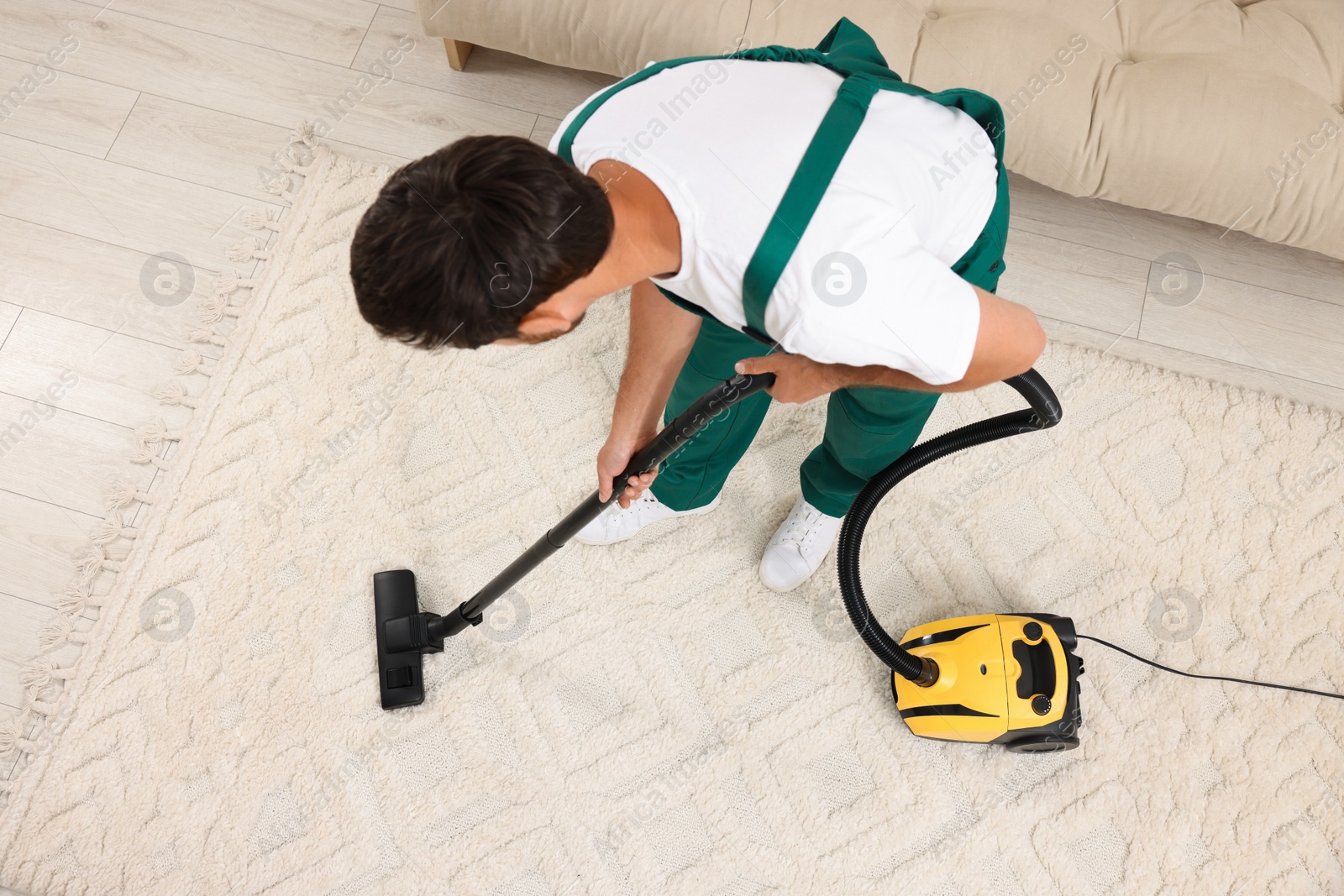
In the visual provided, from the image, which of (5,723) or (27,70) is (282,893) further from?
(27,70)

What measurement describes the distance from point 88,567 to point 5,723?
0.26 metres

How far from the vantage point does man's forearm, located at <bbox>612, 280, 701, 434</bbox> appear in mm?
965

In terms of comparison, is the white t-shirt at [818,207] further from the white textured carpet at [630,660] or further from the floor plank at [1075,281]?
the floor plank at [1075,281]

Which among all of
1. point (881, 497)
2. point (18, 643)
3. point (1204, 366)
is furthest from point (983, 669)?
point (18, 643)

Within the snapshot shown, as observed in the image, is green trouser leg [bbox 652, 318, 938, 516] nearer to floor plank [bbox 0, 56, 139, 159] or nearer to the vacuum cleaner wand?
the vacuum cleaner wand

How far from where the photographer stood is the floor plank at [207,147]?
166 centimetres

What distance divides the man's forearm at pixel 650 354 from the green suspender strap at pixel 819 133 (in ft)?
0.67

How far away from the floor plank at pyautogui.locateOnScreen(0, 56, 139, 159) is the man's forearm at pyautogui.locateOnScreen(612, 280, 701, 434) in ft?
4.41

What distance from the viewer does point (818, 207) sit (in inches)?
26.0

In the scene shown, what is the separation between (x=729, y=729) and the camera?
1367mm

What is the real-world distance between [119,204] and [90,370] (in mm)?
352

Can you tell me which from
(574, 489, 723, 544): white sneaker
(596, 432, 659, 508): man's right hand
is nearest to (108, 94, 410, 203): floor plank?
(574, 489, 723, 544): white sneaker

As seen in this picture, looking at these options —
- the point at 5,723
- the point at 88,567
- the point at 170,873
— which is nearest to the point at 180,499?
the point at 88,567

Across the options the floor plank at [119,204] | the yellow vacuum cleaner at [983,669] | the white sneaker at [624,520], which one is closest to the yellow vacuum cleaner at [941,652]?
the yellow vacuum cleaner at [983,669]
